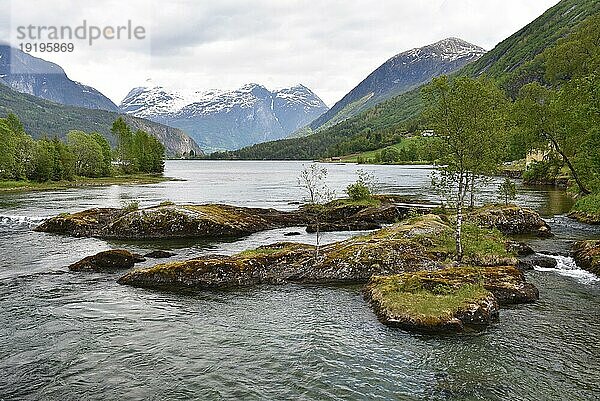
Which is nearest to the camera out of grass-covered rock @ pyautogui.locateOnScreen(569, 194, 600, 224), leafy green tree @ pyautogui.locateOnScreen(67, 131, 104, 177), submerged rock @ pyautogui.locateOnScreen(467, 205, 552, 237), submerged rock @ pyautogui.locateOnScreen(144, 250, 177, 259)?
submerged rock @ pyautogui.locateOnScreen(144, 250, 177, 259)

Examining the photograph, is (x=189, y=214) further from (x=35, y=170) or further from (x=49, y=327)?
(x=35, y=170)

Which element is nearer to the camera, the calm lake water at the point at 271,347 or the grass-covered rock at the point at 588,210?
the calm lake water at the point at 271,347

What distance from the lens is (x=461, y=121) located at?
98.0ft

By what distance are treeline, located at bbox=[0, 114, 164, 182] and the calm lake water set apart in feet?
302

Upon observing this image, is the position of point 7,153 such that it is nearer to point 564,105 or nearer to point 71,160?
point 71,160

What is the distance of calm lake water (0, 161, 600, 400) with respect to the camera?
1556cm

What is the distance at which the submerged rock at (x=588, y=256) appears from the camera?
97.6 ft

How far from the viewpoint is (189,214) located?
153 feet

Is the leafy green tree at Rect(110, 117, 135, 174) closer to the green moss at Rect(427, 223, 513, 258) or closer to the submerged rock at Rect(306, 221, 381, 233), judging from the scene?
the submerged rock at Rect(306, 221, 381, 233)

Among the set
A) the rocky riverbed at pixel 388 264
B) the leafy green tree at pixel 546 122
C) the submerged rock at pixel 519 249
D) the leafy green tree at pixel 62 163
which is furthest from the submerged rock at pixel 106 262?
the leafy green tree at pixel 62 163

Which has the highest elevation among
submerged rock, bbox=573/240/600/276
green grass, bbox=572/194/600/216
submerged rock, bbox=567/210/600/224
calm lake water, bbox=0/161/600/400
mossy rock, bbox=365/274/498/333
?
green grass, bbox=572/194/600/216

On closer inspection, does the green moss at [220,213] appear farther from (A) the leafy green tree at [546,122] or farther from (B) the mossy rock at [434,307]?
(A) the leafy green tree at [546,122]

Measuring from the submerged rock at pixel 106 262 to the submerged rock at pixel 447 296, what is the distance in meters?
17.2

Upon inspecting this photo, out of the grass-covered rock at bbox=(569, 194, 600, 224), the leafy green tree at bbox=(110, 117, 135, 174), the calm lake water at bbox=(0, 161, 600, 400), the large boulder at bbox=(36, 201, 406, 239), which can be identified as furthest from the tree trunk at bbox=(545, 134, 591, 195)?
the leafy green tree at bbox=(110, 117, 135, 174)
